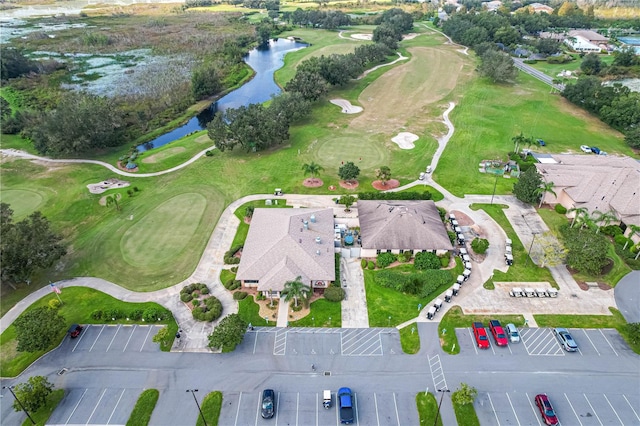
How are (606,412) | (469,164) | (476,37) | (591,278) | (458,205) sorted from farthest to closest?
(476,37) → (469,164) → (458,205) → (591,278) → (606,412)

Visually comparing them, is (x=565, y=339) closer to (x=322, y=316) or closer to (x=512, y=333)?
(x=512, y=333)

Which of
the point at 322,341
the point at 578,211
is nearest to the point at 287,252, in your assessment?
the point at 322,341

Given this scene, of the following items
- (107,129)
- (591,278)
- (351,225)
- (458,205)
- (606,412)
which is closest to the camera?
(606,412)

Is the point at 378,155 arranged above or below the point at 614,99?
below

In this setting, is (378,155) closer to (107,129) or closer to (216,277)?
(216,277)

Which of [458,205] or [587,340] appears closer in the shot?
[587,340]

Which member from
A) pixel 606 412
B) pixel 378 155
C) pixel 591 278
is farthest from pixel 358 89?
pixel 606 412
